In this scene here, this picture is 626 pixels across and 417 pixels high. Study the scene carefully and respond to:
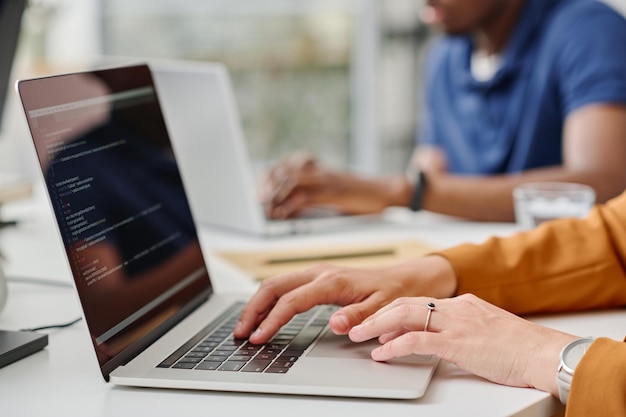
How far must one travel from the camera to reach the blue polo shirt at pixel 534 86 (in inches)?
75.9

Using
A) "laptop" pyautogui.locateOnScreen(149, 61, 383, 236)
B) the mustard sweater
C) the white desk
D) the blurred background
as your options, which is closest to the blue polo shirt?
"laptop" pyautogui.locateOnScreen(149, 61, 383, 236)

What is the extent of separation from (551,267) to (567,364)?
1.01 feet

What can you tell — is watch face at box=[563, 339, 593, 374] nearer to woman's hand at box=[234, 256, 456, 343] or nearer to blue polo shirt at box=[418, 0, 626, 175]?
woman's hand at box=[234, 256, 456, 343]

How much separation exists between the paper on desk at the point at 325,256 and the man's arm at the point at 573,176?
10.3 inches

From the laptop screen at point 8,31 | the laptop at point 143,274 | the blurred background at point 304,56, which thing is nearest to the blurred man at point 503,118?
the laptop screen at point 8,31

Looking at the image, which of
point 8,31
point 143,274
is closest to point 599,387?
point 143,274

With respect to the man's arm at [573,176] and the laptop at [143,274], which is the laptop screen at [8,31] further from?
the man's arm at [573,176]

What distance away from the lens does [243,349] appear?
85cm

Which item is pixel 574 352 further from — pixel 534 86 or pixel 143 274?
pixel 534 86

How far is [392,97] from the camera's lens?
3934 millimetres

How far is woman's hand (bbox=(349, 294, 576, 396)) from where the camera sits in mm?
778

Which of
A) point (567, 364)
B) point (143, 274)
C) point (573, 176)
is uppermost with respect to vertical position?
point (143, 274)

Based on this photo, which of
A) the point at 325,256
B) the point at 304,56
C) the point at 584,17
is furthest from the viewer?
the point at 304,56

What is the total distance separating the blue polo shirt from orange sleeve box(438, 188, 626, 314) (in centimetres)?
86
